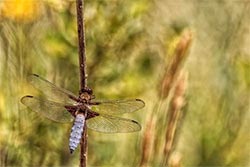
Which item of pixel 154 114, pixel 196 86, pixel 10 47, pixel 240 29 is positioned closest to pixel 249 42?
pixel 240 29

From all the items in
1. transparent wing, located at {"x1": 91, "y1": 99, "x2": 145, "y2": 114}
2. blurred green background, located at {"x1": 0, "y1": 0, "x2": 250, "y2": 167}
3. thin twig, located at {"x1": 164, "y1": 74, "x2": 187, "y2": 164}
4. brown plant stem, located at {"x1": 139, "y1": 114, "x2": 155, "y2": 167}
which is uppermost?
blurred green background, located at {"x1": 0, "y1": 0, "x2": 250, "y2": 167}

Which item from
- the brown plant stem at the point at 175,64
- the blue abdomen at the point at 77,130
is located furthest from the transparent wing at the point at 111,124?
the brown plant stem at the point at 175,64

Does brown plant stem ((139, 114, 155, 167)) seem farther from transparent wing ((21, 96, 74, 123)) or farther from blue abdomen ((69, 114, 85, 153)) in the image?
transparent wing ((21, 96, 74, 123))

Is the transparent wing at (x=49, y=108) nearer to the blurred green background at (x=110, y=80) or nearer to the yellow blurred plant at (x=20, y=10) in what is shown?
the blurred green background at (x=110, y=80)

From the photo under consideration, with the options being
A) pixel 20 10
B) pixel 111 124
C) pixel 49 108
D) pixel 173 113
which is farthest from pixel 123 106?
pixel 20 10

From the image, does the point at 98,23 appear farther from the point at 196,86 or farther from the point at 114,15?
the point at 196,86

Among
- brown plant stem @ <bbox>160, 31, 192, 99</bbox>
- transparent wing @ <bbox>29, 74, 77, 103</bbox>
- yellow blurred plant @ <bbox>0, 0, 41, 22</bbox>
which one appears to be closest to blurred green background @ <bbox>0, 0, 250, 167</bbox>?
yellow blurred plant @ <bbox>0, 0, 41, 22</bbox>
